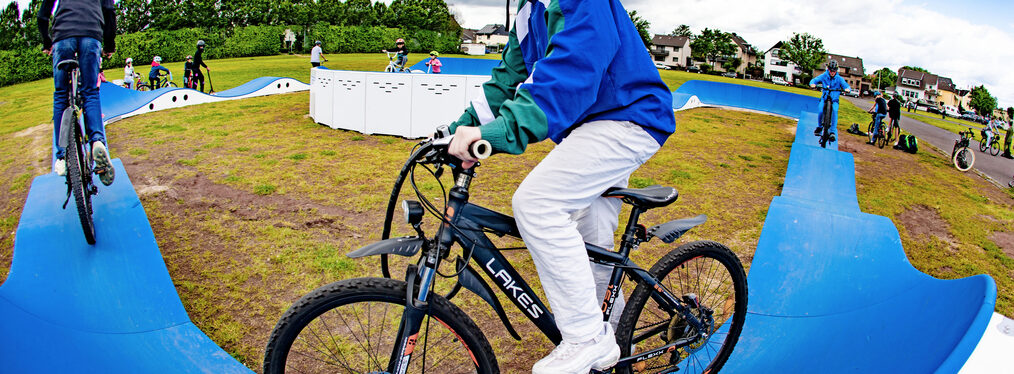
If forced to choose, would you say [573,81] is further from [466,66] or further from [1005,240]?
[466,66]

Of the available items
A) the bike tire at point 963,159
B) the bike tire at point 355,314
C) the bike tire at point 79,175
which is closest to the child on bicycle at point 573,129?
the bike tire at point 355,314

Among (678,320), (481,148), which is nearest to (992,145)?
(678,320)

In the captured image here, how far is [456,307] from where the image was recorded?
6.20 feet

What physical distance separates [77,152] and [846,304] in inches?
213

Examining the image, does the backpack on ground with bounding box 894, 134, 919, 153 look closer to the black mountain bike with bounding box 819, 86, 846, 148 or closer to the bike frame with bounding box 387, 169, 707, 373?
the black mountain bike with bounding box 819, 86, 846, 148

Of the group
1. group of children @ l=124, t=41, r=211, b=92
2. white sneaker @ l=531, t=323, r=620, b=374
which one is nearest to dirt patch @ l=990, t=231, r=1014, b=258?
white sneaker @ l=531, t=323, r=620, b=374

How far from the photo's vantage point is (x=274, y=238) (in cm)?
467

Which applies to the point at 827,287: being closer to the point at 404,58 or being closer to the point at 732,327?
the point at 732,327

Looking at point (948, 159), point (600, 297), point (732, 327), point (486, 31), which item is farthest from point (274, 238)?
point (486, 31)

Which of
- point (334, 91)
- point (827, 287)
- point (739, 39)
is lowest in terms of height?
point (827, 287)

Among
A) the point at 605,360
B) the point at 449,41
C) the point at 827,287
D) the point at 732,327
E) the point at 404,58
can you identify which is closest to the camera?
the point at 605,360

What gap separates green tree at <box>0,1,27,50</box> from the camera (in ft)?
79.4

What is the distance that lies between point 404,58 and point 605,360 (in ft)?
68.0

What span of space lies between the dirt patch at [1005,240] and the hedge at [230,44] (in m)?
35.9
